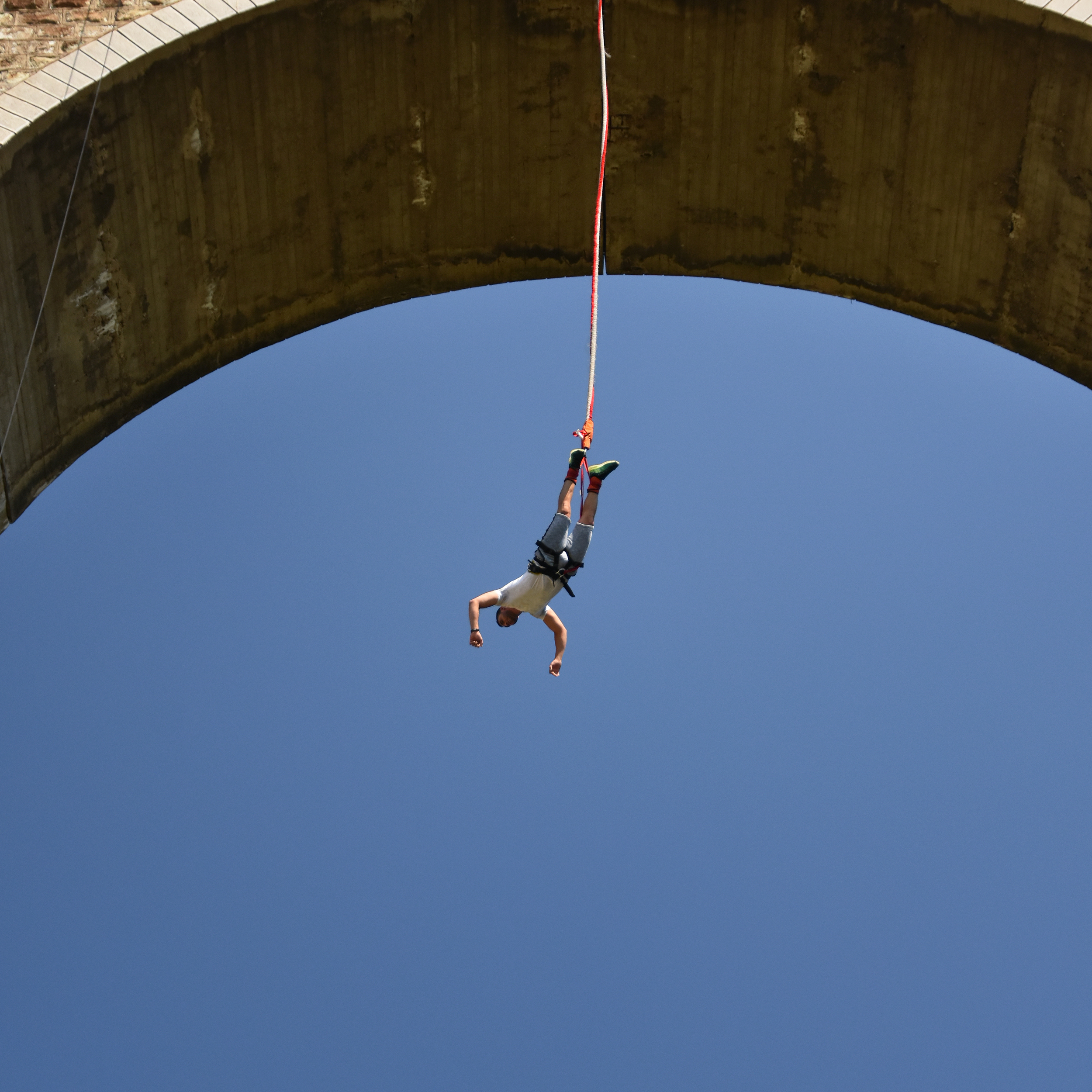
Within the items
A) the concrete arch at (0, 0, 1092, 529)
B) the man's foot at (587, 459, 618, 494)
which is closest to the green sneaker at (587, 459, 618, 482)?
the man's foot at (587, 459, 618, 494)

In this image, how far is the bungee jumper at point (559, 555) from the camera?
10.9 meters

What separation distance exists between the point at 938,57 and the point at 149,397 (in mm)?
5850

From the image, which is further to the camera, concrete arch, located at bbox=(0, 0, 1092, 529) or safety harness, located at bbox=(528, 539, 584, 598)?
concrete arch, located at bbox=(0, 0, 1092, 529)

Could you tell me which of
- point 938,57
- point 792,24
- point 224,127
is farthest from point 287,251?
point 938,57

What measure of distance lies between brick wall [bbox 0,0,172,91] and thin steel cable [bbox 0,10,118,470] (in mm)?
29

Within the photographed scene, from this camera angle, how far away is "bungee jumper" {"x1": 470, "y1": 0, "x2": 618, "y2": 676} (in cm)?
1095

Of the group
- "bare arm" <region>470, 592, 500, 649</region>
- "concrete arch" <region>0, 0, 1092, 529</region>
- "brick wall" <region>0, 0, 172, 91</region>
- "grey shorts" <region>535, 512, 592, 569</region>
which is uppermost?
"concrete arch" <region>0, 0, 1092, 529</region>

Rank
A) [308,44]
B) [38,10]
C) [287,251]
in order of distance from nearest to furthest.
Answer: [38,10] → [308,44] → [287,251]

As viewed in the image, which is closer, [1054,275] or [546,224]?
[1054,275]

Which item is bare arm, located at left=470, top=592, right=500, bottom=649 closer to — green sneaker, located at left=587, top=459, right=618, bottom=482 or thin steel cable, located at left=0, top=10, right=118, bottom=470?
green sneaker, located at left=587, top=459, right=618, bottom=482

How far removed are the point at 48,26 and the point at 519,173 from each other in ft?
11.6

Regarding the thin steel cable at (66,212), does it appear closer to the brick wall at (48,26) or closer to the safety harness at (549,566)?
the brick wall at (48,26)

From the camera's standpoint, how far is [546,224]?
13.6 metres

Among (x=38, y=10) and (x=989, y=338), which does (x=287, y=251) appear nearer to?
(x=38, y=10)
